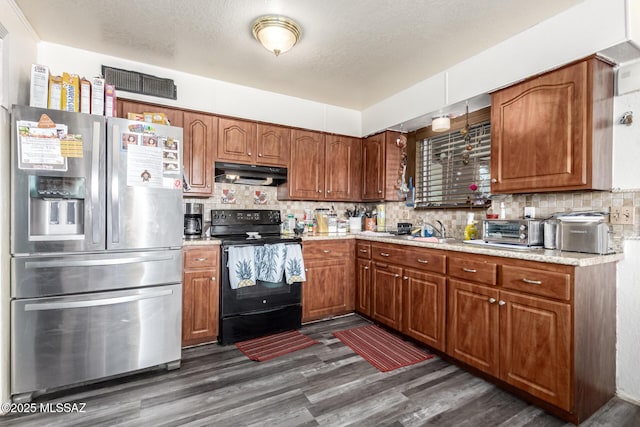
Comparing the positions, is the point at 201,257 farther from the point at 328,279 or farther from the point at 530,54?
the point at 530,54

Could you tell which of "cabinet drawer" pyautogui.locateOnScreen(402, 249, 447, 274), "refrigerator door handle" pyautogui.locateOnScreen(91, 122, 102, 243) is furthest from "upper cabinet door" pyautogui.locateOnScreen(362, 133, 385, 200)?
"refrigerator door handle" pyautogui.locateOnScreen(91, 122, 102, 243)

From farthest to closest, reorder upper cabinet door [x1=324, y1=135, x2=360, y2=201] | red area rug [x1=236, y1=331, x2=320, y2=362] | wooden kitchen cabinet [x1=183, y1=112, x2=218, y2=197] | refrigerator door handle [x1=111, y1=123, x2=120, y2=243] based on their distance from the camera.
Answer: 1. upper cabinet door [x1=324, y1=135, x2=360, y2=201]
2. wooden kitchen cabinet [x1=183, y1=112, x2=218, y2=197]
3. red area rug [x1=236, y1=331, x2=320, y2=362]
4. refrigerator door handle [x1=111, y1=123, x2=120, y2=243]

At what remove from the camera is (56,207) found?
1993 millimetres

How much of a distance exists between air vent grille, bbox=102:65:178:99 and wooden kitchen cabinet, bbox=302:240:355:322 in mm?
1988

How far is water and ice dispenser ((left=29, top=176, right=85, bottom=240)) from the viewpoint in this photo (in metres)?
1.92

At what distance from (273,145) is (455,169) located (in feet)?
6.43

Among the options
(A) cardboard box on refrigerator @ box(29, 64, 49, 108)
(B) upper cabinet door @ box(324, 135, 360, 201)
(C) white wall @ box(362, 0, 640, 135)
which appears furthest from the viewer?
(B) upper cabinet door @ box(324, 135, 360, 201)

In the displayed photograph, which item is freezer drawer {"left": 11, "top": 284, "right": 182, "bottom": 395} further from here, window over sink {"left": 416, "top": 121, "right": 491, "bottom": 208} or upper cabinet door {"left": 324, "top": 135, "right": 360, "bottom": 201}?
window over sink {"left": 416, "top": 121, "right": 491, "bottom": 208}

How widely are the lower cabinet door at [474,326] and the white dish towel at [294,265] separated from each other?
4.50 ft

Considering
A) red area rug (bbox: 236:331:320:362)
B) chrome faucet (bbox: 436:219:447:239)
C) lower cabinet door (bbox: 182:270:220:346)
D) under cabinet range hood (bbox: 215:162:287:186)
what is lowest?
red area rug (bbox: 236:331:320:362)

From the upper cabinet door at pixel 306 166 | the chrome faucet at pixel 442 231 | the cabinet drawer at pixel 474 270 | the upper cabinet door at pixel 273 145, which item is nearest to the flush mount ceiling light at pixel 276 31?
the upper cabinet door at pixel 273 145

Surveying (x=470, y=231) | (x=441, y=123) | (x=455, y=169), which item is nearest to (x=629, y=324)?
(x=470, y=231)

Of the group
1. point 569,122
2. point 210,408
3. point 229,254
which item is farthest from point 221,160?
point 569,122

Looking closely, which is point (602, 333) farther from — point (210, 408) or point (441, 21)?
point (210, 408)
